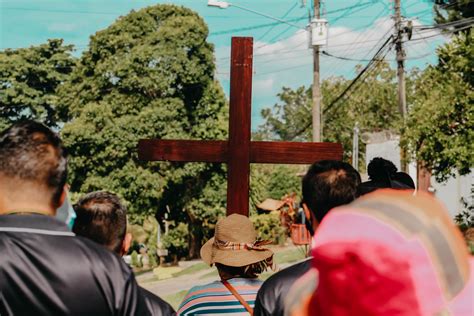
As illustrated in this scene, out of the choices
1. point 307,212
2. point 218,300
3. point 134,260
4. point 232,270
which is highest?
point 307,212

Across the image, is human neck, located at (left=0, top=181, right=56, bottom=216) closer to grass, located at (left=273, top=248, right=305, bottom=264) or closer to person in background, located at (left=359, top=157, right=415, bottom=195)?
person in background, located at (left=359, top=157, right=415, bottom=195)

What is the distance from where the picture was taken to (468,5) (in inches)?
1007

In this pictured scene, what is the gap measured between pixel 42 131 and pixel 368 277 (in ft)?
5.28

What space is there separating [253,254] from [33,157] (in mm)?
1490

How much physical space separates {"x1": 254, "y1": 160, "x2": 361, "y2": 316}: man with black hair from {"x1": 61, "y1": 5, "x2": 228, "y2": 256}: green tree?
2331cm

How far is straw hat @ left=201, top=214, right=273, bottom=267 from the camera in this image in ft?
11.8

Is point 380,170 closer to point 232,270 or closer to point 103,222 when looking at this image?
point 232,270

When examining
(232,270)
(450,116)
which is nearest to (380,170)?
(232,270)

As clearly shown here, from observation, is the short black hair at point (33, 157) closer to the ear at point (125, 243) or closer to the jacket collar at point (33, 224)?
the jacket collar at point (33, 224)

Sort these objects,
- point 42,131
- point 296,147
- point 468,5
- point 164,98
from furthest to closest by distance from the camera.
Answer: point 164,98, point 468,5, point 296,147, point 42,131

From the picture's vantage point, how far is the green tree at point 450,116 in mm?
17953

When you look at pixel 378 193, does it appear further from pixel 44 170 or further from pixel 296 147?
pixel 296 147

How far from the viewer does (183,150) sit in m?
6.38

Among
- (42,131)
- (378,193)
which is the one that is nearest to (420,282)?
(378,193)
